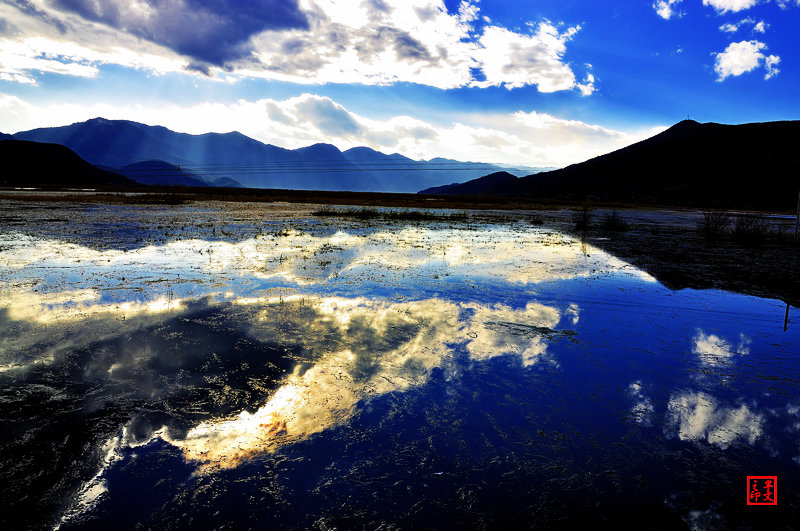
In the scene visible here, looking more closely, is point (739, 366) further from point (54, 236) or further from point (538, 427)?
point (54, 236)

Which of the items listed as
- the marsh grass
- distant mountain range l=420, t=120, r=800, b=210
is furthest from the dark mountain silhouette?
distant mountain range l=420, t=120, r=800, b=210

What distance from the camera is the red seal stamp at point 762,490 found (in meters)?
3.87

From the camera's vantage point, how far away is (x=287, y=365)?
6559mm

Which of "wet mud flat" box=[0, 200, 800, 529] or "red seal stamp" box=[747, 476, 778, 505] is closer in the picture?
"wet mud flat" box=[0, 200, 800, 529]

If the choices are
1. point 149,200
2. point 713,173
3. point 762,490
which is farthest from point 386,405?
point 713,173

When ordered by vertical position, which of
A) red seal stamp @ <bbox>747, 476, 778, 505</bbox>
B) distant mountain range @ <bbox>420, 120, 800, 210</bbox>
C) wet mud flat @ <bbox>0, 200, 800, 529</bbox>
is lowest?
red seal stamp @ <bbox>747, 476, 778, 505</bbox>

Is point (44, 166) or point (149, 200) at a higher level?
point (44, 166)

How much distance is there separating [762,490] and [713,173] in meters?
176

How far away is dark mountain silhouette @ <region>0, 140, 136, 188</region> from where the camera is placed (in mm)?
158750

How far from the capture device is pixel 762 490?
4.04 meters

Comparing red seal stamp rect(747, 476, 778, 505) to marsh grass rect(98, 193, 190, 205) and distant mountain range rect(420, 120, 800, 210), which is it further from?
distant mountain range rect(420, 120, 800, 210)

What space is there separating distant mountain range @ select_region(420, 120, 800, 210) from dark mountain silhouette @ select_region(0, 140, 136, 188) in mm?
203586

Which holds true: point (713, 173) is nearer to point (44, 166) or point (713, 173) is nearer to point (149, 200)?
point (149, 200)

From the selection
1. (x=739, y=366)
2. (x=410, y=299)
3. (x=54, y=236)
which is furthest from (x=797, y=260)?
(x=54, y=236)
